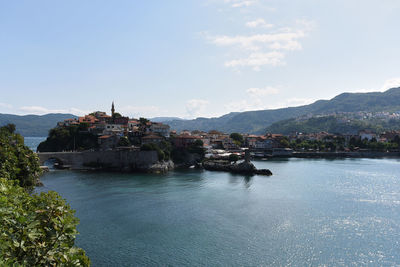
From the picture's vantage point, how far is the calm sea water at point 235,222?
18188mm

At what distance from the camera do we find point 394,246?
1991cm

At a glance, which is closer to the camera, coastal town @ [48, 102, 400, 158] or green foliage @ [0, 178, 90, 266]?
green foliage @ [0, 178, 90, 266]

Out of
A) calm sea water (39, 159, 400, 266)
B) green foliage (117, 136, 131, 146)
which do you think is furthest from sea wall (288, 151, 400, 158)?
green foliage (117, 136, 131, 146)

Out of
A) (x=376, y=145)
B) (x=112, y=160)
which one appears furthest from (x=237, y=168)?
(x=376, y=145)

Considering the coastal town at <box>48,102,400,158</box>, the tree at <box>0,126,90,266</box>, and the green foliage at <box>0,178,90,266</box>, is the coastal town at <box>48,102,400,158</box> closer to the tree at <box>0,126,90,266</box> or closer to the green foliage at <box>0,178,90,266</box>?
the tree at <box>0,126,90,266</box>

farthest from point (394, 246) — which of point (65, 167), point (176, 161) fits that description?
point (65, 167)

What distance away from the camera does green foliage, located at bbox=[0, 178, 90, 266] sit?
19.9 ft

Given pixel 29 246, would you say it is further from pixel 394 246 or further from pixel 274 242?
pixel 394 246

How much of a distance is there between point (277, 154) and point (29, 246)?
3924 inches

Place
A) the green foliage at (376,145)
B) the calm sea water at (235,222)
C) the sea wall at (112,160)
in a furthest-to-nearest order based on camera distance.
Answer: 1. the green foliage at (376,145)
2. the sea wall at (112,160)
3. the calm sea water at (235,222)

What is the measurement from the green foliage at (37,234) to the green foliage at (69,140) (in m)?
62.4

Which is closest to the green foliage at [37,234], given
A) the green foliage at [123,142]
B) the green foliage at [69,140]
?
the green foliage at [123,142]

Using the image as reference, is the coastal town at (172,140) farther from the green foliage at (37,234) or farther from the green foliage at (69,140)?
the green foliage at (37,234)

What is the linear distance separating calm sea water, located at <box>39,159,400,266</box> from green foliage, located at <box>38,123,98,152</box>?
2366cm
